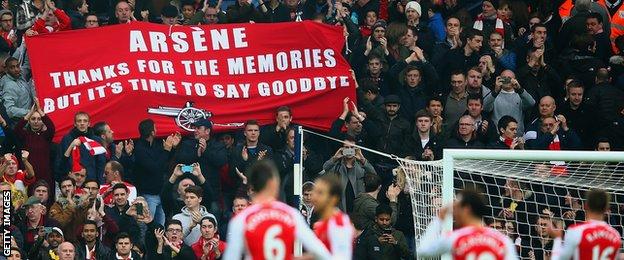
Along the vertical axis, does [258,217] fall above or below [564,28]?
below

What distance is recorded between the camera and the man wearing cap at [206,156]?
70.6 ft

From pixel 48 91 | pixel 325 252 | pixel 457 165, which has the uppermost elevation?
pixel 48 91

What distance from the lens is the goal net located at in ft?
62.7

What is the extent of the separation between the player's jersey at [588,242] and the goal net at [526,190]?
9.99 feet

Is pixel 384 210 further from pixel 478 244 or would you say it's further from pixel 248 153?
pixel 478 244

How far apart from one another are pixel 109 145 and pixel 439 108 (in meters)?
3.93

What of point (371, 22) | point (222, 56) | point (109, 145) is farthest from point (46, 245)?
point (371, 22)

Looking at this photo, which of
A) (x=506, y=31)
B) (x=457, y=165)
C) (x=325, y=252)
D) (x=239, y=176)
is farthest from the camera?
(x=506, y=31)

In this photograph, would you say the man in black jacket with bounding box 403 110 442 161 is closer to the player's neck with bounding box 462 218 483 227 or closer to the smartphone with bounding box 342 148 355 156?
the smartphone with bounding box 342 148 355 156

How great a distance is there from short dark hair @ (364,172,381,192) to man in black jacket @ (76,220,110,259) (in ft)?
10.3

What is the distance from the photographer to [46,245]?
65.5 ft

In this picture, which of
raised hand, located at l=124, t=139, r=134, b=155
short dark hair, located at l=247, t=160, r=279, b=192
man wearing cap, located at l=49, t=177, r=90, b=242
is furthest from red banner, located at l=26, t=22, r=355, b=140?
short dark hair, located at l=247, t=160, r=279, b=192

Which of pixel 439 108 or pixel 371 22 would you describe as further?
pixel 371 22

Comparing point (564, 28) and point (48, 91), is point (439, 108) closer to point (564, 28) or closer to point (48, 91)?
point (564, 28)
